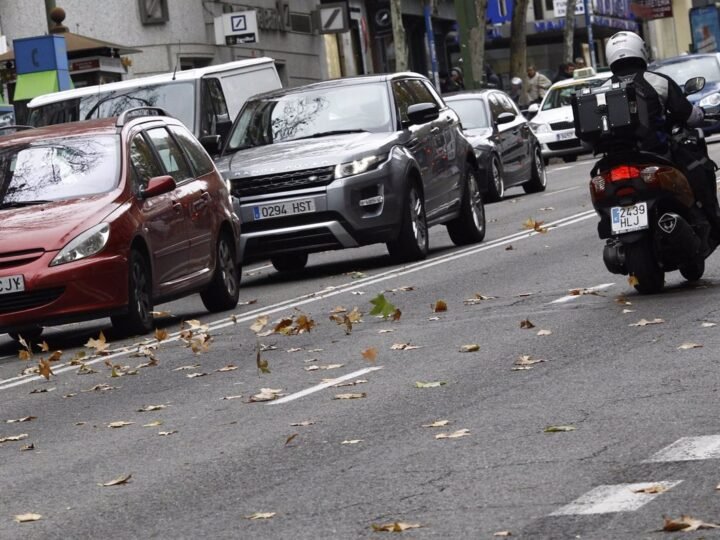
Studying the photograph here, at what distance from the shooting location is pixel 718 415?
848 cm

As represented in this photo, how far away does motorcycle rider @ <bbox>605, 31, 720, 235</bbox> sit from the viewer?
529 inches

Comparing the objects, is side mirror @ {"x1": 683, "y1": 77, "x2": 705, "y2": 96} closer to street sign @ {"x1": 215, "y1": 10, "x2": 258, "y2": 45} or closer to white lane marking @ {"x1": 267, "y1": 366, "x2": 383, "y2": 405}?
white lane marking @ {"x1": 267, "y1": 366, "x2": 383, "y2": 405}

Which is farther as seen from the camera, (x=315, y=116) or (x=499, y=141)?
(x=499, y=141)

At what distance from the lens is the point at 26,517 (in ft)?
25.1

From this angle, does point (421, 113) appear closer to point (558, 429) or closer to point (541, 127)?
point (558, 429)

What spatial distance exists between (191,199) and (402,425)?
7208mm

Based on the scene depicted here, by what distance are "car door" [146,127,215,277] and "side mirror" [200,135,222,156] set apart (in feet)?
11.2

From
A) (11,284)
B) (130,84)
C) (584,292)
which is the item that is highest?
(130,84)

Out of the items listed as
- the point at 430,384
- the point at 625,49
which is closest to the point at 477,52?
the point at 625,49

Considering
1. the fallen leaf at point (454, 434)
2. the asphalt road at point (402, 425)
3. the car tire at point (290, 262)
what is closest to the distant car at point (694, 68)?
the car tire at point (290, 262)

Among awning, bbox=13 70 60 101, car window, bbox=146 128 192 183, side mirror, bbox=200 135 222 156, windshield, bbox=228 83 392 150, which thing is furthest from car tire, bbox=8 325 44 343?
awning, bbox=13 70 60 101

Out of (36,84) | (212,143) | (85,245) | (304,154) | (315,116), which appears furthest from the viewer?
(36,84)

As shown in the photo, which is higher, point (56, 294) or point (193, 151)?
point (193, 151)

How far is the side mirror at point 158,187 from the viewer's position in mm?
15141
